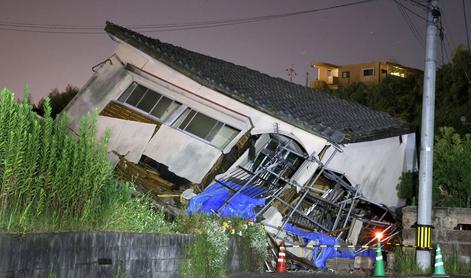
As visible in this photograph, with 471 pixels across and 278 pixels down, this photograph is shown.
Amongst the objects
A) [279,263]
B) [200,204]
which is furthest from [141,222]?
[200,204]

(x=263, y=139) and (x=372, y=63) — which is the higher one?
(x=372, y=63)

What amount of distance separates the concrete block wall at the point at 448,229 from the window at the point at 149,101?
8.60 meters

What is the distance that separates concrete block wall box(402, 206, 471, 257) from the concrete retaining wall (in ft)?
27.6

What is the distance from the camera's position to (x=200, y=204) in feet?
57.7

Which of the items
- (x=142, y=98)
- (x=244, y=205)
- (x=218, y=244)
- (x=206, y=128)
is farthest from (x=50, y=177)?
(x=142, y=98)

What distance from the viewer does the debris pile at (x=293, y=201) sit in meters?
18.0

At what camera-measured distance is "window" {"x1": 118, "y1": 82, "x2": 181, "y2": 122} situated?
20.7 metres

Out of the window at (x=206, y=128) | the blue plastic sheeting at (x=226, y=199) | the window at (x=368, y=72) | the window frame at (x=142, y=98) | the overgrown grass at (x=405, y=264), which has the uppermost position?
the window at (x=368, y=72)

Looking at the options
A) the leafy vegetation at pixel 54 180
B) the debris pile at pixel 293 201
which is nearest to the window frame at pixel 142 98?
the debris pile at pixel 293 201

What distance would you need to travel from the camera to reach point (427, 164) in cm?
1475

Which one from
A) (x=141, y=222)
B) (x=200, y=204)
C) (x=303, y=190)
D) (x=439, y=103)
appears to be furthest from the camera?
(x=439, y=103)

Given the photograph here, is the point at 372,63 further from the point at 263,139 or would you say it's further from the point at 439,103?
the point at 263,139

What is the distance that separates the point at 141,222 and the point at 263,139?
33.0 ft

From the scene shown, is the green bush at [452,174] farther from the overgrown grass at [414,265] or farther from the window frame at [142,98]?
the window frame at [142,98]
